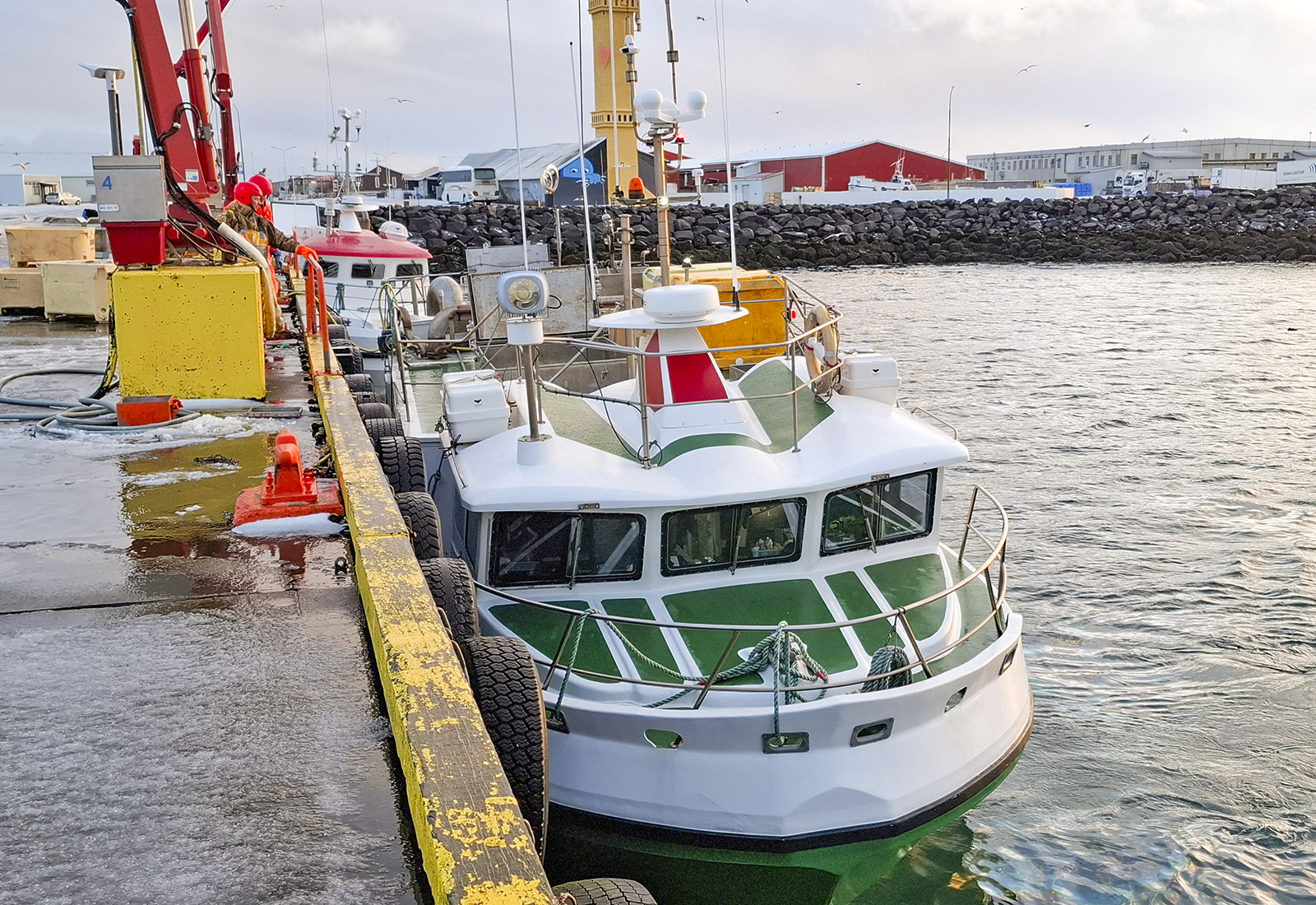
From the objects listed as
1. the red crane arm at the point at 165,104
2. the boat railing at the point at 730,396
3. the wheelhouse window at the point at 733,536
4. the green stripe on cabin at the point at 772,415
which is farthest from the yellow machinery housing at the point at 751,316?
the red crane arm at the point at 165,104

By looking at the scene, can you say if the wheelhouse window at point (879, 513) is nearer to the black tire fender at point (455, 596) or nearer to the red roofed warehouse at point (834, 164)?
the black tire fender at point (455, 596)

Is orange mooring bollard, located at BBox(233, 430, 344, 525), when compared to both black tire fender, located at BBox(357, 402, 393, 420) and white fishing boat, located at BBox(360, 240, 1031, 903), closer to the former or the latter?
white fishing boat, located at BBox(360, 240, 1031, 903)

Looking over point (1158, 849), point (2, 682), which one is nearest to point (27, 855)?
point (2, 682)

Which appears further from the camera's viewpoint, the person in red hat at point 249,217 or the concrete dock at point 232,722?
the person in red hat at point 249,217

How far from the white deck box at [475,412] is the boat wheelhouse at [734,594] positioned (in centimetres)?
2

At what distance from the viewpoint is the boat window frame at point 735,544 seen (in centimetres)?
721

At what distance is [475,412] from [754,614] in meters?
2.48

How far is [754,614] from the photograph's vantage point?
278 inches

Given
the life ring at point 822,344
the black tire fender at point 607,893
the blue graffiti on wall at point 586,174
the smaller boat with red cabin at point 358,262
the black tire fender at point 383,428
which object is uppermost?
the blue graffiti on wall at point 586,174

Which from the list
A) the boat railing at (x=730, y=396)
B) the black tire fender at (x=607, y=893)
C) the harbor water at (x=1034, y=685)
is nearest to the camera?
the harbor water at (x=1034, y=685)

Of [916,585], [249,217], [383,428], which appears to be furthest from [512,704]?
[249,217]

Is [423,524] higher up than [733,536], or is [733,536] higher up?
[423,524]

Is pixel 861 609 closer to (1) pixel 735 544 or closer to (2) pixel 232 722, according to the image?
(1) pixel 735 544

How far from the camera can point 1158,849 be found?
24.6 feet
